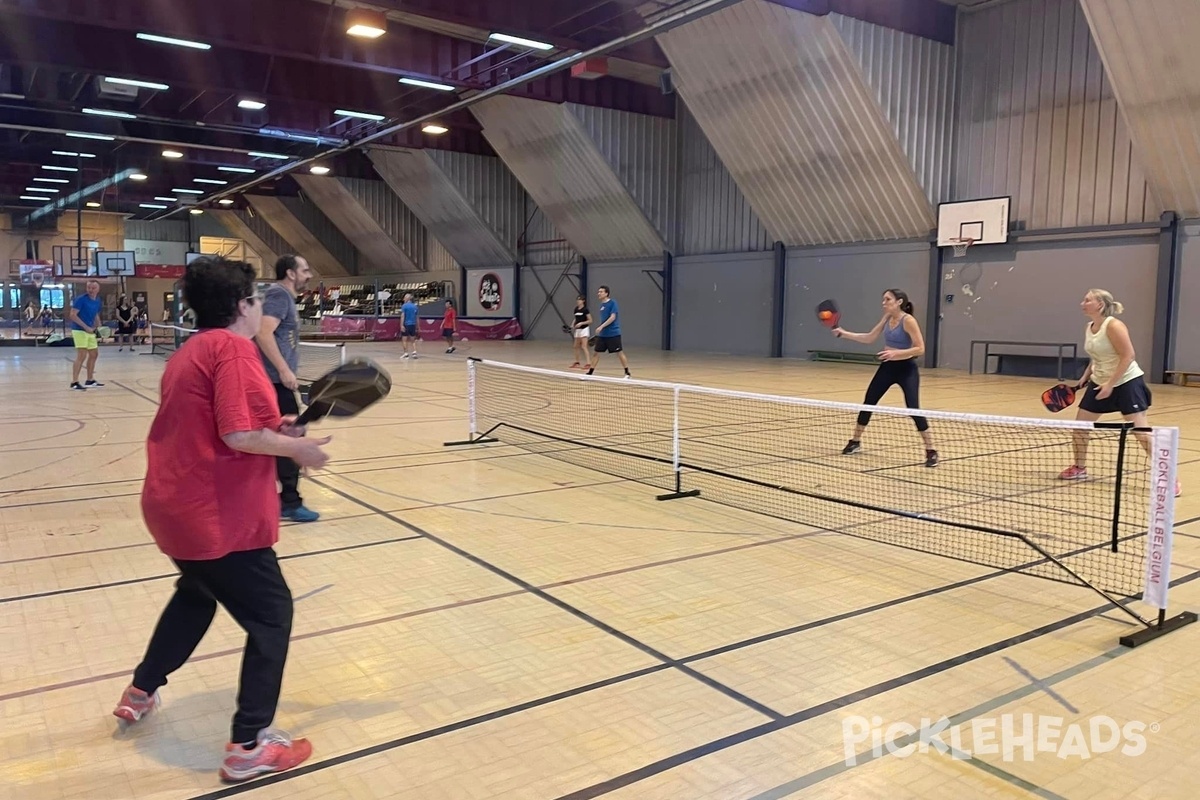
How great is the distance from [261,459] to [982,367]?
71.5 ft

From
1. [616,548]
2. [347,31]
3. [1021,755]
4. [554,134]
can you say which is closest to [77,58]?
[347,31]

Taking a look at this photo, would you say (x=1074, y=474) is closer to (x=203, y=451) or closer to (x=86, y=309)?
(x=203, y=451)

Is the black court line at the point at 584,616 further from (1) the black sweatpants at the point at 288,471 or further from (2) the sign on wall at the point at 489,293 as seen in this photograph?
(2) the sign on wall at the point at 489,293

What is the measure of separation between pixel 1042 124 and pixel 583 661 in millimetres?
20975

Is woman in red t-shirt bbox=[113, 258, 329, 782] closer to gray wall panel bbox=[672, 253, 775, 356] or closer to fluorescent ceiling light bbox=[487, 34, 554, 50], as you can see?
fluorescent ceiling light bbox=[487, 34, 554, 50]

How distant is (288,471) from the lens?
21.6ft

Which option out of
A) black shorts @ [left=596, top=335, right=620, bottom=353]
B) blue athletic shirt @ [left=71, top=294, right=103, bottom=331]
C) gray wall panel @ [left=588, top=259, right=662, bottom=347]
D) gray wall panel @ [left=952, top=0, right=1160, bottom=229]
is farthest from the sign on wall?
blue athletic shirt @ [left=71, top=294, right=103, bottom=331]

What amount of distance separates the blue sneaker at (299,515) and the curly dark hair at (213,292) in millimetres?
3835

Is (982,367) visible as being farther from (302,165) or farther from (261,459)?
(302,165)

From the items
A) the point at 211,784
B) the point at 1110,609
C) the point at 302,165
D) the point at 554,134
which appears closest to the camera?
the point at 211,784

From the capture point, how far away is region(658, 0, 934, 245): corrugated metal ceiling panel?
20.4m

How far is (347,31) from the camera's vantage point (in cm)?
1781

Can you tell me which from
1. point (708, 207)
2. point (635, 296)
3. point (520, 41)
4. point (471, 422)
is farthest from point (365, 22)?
point (635, 296)

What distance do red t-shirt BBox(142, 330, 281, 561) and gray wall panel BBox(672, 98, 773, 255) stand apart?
25.6 m
